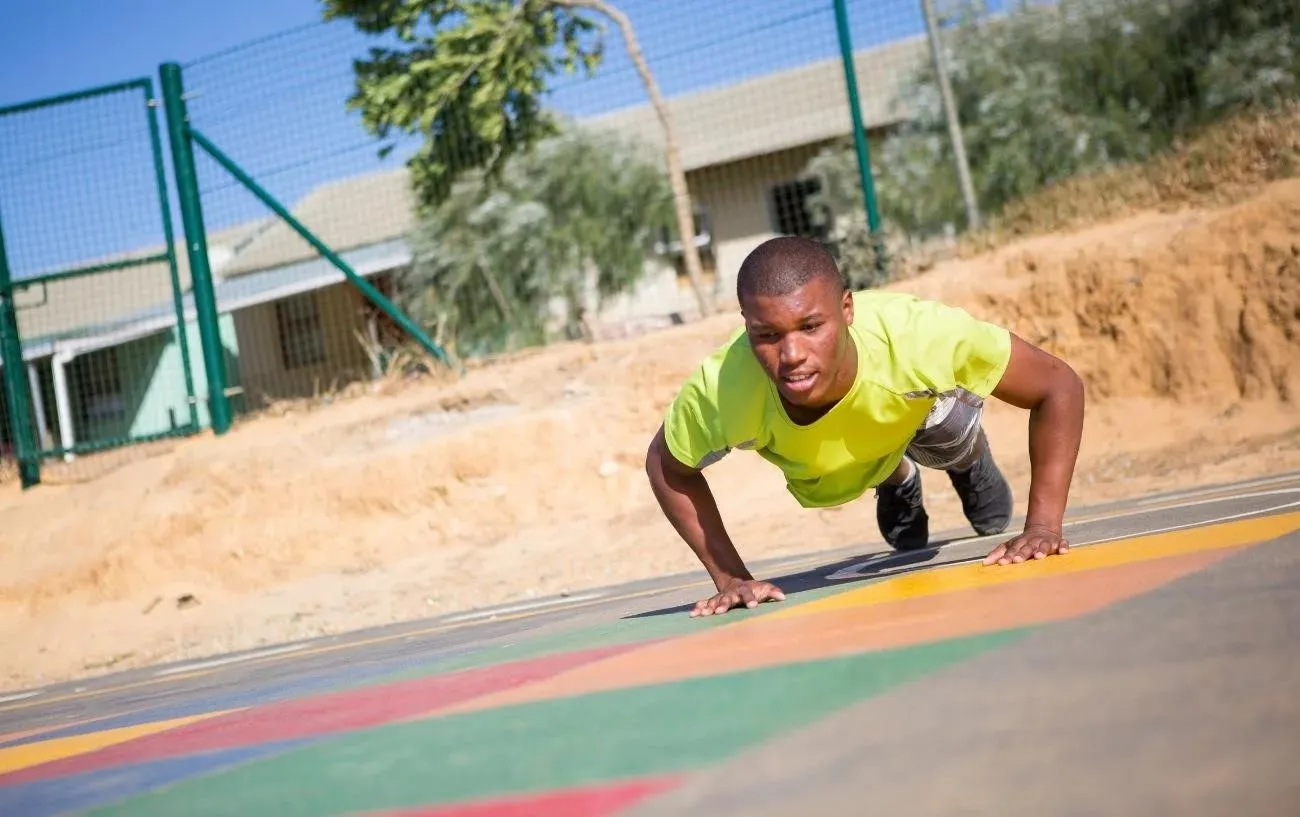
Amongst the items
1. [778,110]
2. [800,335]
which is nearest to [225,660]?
[800,335]

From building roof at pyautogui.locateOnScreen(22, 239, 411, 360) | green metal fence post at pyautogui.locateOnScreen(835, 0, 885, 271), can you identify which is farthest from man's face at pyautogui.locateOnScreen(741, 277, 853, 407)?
building roof at pyautogui.locateOnScreen(22, 239, 411, 360)

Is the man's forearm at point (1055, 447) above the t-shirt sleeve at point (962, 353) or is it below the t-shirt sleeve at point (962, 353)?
below

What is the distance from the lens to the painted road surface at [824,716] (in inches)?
58.5

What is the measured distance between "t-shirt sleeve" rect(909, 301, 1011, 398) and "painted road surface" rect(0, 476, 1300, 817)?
549 millimetres

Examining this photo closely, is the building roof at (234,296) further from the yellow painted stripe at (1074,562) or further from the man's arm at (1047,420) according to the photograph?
the yellow painted stripe at (1074,562)

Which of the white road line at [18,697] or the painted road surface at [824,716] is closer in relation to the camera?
Result: the painted road surface at [824,716]

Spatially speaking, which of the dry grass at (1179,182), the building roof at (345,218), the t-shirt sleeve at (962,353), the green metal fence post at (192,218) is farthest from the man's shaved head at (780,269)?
the green metal fence post at (192,218)

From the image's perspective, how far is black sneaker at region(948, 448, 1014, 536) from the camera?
5.40 meters

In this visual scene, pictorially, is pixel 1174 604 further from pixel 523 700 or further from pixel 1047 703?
pixel 523 700

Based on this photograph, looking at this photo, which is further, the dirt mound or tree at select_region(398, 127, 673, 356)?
tree at select_region(398, 127, 673, 356)

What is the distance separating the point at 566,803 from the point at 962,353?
8.54 ft

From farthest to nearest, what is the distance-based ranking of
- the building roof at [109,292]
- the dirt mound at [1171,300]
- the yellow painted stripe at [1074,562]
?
the building roof at [109,292], the dirt mound at [1171,300], the yellow painted stripe at [1074,562]

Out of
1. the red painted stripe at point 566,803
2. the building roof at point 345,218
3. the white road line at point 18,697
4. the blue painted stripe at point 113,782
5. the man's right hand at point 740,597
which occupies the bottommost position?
the white road line at point 18,697

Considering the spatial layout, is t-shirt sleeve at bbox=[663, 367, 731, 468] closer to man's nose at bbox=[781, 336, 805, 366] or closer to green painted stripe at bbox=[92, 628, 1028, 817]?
man's nose at bbox=[781, 336, 805, 366]
